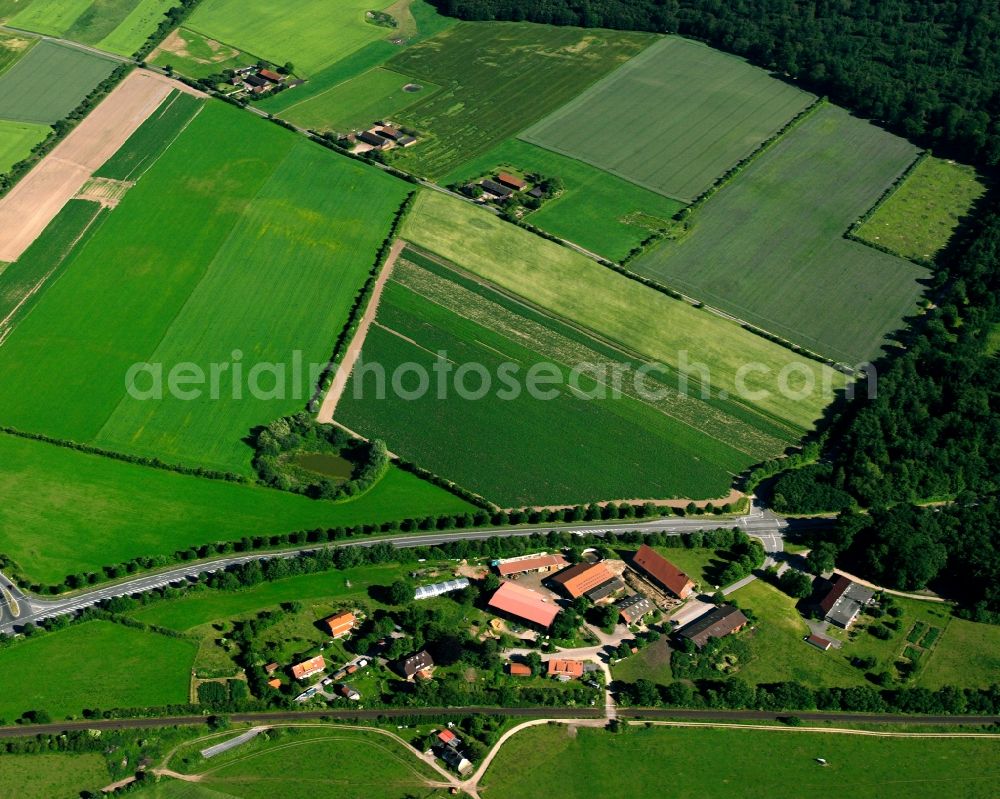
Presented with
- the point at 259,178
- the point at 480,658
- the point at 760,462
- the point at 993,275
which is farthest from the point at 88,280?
the point at 993,275

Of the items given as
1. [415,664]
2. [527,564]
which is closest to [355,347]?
[527,564]

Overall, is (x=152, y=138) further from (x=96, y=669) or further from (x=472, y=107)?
(x=96, y=669)

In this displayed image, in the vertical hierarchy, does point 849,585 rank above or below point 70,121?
below

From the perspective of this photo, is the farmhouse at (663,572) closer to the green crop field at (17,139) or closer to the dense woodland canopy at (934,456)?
the dense woodland canopy at (934,456)

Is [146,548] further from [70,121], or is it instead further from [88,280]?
[70,121]

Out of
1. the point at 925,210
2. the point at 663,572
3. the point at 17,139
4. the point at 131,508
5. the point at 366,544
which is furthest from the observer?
the point at 17,139

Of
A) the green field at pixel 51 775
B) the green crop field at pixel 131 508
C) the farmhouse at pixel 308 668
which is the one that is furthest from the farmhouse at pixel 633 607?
the green field at pixel 51 775
